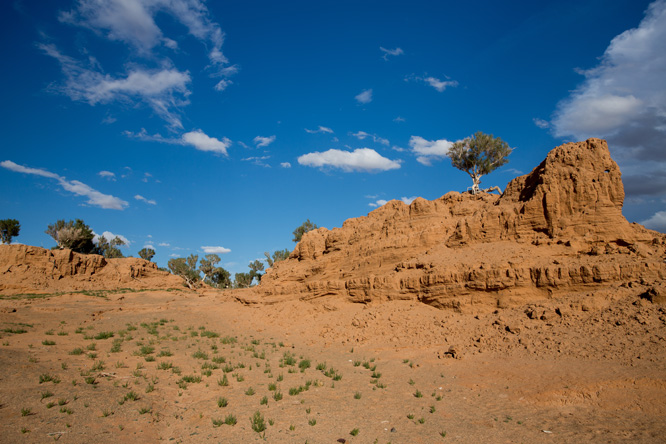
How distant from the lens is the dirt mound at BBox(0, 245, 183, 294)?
3494 centimetres

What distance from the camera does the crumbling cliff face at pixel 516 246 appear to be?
13375 millimetres

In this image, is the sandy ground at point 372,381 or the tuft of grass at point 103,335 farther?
the tuft of grass at point 103,335

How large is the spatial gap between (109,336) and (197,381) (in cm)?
972

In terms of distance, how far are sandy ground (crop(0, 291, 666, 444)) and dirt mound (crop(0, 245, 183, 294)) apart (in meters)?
23.3

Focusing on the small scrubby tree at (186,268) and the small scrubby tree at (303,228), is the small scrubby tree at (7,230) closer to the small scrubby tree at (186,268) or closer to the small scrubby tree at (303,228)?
the small scrubby tree at (186,268)

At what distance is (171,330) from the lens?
20656 millimetres

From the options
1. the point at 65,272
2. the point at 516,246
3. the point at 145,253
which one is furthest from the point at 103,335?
the point at 145,253

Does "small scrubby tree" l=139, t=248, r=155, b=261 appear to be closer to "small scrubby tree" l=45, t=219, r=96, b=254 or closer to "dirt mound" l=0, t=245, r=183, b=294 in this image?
"small scrubby tree" l=45, t=219, r=96, b=254

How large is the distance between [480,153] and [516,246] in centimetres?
1629

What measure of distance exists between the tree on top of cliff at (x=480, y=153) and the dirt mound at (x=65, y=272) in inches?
1615

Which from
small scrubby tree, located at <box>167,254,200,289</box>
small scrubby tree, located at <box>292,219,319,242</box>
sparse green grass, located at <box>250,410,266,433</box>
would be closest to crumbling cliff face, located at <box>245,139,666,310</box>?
sparse green grass, located at <box>250,410,266,433</box>

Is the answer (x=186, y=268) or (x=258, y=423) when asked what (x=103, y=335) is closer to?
(x=258, y=423)

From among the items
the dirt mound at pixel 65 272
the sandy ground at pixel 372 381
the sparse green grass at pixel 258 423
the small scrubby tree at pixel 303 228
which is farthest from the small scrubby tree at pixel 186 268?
the sparse green grass at pixel 258 423

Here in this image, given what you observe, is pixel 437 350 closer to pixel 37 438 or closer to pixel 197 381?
pixel 197 381
